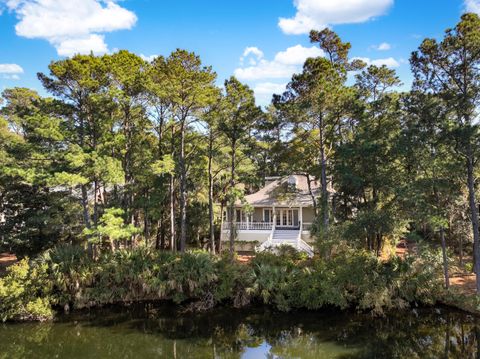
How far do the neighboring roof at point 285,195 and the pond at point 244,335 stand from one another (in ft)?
32.5

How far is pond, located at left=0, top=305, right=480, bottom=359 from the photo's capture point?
42.6 feet

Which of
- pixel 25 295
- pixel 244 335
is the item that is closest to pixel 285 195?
pixel 244 335

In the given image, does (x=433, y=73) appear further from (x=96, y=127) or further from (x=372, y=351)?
(x=96, y=127)

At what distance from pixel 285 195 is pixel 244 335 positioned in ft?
40.0

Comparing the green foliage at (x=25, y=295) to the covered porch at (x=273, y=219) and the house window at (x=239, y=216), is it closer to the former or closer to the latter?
the covered porch at (x=273, y=219)

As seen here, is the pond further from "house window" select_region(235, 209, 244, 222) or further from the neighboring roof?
"house window" select_region(235, 209, 244, 222)

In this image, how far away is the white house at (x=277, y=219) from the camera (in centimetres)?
2622

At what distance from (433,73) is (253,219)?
1883 cm

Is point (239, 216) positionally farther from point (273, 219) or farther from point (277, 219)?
point (273, 219)

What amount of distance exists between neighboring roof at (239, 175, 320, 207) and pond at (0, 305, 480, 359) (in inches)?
390

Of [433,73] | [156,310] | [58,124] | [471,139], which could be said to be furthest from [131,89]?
[471,139]

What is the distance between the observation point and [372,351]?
41.7 ft

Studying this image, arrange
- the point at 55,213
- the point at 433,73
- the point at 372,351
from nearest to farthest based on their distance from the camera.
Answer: the point at 372,351
the point at 433,73
the point at 55,213

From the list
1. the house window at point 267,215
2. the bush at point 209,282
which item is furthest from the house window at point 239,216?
the bush at point 209,282
